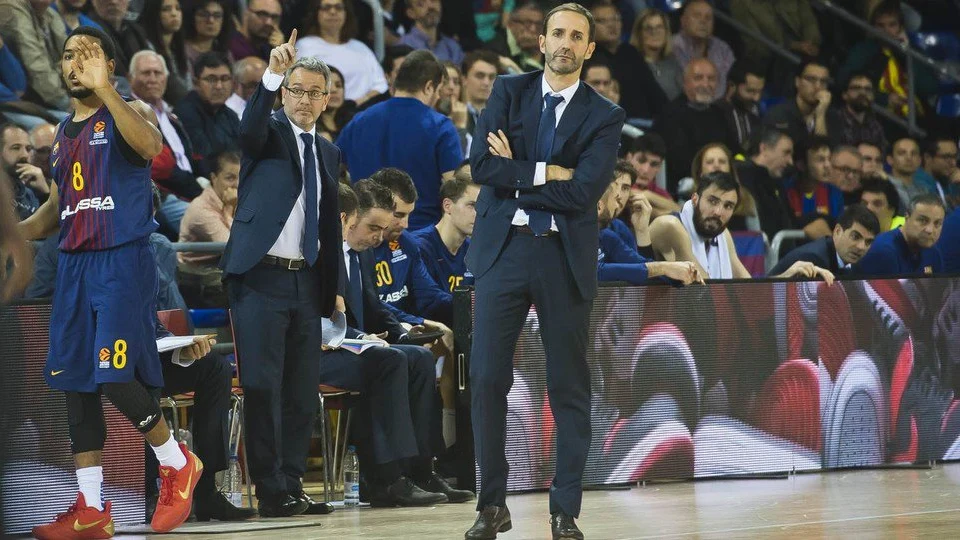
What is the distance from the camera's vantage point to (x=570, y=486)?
6.40 meters

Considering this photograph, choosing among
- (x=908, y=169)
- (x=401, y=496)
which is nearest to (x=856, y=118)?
(x=908, y=169)

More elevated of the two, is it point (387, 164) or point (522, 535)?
point (387, 164)

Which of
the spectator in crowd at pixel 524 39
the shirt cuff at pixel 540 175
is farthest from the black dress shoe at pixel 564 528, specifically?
the spectator in crowd at pixel 524 39

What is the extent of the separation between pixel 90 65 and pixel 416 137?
11.1ft

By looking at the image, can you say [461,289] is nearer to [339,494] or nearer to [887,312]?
[339,494]

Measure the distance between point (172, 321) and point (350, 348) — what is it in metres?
0.90

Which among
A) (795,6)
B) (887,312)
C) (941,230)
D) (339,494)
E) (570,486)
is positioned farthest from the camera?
(795,6)

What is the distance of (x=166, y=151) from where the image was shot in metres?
10.3

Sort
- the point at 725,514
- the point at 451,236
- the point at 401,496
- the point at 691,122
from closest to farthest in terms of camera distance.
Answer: the point at 725,514
the point at 401,496
the point at 451,236
the point at 691,122

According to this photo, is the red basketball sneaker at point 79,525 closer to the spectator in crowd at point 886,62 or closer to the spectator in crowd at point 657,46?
the spectator in crowd at point 657,46

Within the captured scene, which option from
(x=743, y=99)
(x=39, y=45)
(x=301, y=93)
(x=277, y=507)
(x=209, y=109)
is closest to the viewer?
(x=277, y=507)

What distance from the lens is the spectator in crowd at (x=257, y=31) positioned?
12.2 m

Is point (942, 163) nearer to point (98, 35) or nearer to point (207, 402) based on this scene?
point (207, 402)

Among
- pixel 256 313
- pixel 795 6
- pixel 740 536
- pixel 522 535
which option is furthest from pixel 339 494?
pixel 795 6
